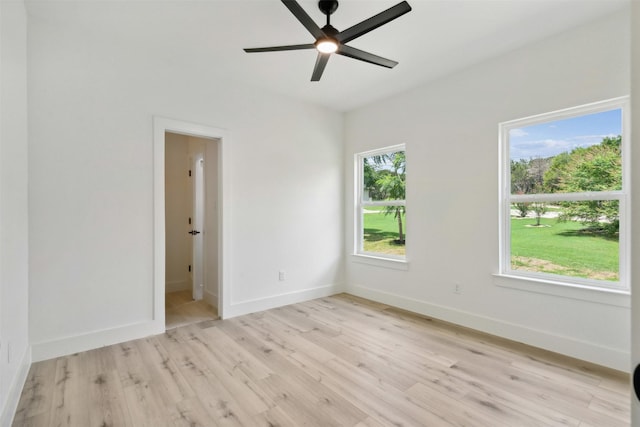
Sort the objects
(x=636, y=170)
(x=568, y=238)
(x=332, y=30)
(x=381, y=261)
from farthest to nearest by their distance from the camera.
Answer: (x=381, y=261) < (x=568, y=238) < (x=332, y=30) < (x=636, y=170)

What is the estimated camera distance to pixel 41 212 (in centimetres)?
271

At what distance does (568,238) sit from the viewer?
2916mm

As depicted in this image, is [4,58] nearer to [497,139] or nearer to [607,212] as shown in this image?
[497,139]

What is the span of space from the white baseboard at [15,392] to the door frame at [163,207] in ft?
3.19

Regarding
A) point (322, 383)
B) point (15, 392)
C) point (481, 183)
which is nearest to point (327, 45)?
point (481, 183)

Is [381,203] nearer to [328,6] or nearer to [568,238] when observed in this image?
[568,238]

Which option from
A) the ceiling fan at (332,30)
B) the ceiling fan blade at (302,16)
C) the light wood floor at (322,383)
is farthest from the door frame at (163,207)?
the ceiling fan blade at (302,16)

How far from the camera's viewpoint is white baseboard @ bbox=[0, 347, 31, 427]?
1.88 metres

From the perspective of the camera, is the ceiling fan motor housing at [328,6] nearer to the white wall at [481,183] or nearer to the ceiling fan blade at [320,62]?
the ceiling fan blade at [320,62]

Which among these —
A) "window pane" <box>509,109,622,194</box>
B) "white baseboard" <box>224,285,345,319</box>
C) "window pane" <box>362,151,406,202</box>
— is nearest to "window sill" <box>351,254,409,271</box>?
"white baseboard" <box>224,285,345,319</box>

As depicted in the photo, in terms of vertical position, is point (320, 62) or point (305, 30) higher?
point (305, 30)

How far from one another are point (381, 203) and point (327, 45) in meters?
2.51

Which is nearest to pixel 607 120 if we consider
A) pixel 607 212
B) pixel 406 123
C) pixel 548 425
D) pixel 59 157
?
pixel 607 212

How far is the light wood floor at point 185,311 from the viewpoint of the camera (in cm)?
367
